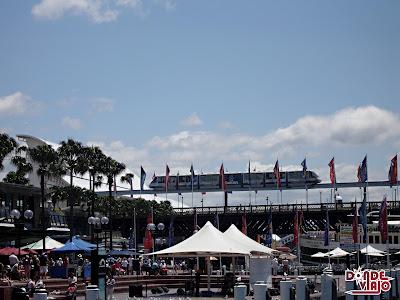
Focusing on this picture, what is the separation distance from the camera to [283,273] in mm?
56844

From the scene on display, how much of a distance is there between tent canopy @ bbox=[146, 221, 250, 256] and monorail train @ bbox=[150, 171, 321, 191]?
299ft

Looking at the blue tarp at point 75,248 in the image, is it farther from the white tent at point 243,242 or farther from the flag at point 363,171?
the flag at point 363,171

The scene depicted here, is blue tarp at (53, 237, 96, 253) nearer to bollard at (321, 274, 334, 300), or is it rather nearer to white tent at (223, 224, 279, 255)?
white tent at (223, 224, 279, 255)

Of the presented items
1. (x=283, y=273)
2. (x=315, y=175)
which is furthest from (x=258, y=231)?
(x=283, y=273)

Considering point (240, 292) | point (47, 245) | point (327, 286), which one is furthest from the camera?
point (47, 245)

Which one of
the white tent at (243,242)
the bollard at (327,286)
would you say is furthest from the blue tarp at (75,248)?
the bollard at (327,286)

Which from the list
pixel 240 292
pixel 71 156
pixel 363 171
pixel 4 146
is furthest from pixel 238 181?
pixel 240 292

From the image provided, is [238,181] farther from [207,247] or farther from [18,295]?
[18,295]

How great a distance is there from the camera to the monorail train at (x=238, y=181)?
127 metres

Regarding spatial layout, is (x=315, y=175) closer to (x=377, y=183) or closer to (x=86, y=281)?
(x=377, y=183)

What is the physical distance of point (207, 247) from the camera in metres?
33.3

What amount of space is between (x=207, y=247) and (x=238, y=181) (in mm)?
99494

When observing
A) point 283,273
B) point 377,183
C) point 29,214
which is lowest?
point 283,273

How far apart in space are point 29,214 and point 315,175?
9369cm
